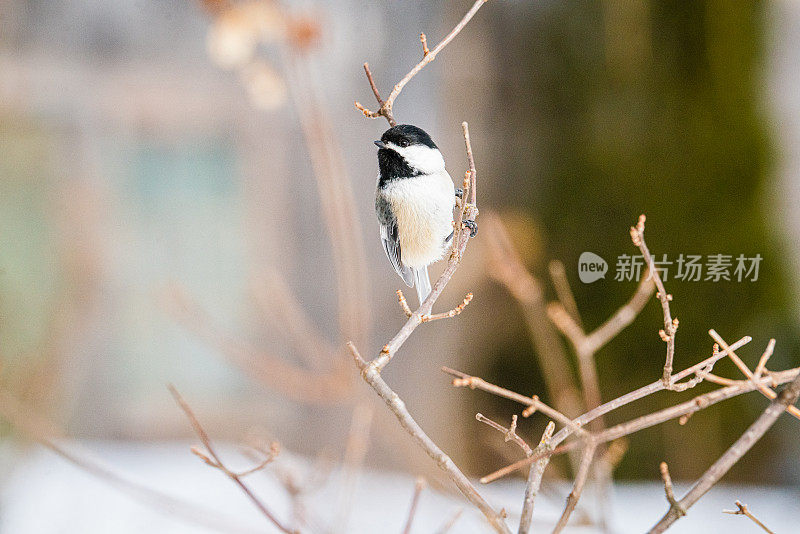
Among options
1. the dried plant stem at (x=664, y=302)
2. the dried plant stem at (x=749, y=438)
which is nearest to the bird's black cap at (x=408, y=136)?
the dried plant stem at (x=664, y=302)

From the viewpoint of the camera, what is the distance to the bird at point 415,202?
1.55ft

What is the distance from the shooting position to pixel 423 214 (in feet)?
1.66

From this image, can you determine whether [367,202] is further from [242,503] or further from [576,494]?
[576,494]

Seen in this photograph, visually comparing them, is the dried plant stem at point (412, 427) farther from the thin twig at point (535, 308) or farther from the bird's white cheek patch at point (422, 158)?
the thin twig at point (535, 308)

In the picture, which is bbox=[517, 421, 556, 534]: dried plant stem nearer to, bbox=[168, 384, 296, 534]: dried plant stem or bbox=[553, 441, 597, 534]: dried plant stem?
bbox=[553, 441, 597, 534]: dried plant stem

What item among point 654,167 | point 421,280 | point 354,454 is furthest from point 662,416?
point 654,167

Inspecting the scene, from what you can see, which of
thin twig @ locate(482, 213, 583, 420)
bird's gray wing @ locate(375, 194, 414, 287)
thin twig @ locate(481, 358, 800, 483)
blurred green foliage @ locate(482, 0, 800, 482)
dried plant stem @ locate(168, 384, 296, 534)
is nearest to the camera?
thin twig @ locate(481, 358, 800, 483)

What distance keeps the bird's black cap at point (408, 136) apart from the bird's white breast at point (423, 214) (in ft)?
0.10

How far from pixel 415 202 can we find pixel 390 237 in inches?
2.6

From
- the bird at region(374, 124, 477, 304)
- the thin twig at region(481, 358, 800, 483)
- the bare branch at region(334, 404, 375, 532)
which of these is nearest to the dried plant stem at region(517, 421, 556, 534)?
the thin twig at region(481, 358, 800, 483)

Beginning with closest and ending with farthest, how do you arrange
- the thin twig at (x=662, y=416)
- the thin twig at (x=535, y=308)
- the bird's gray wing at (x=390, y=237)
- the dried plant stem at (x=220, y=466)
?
the thin twig at (x=662, y=416) → the dried plant stem at (x=220, y=466) → the bird's gray wing at (x=390, y=237) → the thin twig at (x=535, y=308)

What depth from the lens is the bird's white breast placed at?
475mm

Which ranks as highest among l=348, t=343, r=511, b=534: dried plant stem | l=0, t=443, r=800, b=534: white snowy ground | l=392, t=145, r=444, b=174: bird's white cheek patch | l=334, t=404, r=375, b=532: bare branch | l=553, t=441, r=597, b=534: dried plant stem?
l=392, t=145, r=444, b=174: bird's white cheek patch

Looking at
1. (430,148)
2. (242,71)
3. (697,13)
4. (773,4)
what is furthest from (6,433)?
(773,4)
